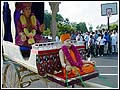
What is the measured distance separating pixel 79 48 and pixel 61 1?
1079mm

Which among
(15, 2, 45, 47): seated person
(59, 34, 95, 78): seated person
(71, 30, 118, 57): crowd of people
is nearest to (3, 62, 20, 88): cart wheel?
(15, 2, 45, 47): seated person

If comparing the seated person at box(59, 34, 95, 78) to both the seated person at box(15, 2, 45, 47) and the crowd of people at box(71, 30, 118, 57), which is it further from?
the crowd of people at box(71, 30, 118, 57)

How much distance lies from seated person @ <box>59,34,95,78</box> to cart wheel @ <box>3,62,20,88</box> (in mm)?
1065

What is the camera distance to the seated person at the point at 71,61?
11.7 feet

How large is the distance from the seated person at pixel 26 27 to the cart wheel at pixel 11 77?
48 cm

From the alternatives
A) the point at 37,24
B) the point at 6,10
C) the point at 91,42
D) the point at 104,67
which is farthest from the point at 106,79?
the point at 91,42

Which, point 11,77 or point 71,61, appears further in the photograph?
point 11,77

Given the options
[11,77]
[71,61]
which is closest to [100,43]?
[11,77]

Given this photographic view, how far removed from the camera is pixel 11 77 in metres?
4.68

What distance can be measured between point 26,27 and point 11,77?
0.98m

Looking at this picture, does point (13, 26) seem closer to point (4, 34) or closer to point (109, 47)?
point (4, 34)

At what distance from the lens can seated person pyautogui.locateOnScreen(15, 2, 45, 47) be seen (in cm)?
448

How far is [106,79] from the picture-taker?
6961 mm

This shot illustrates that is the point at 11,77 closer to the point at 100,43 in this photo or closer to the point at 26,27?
the point at 26,27
